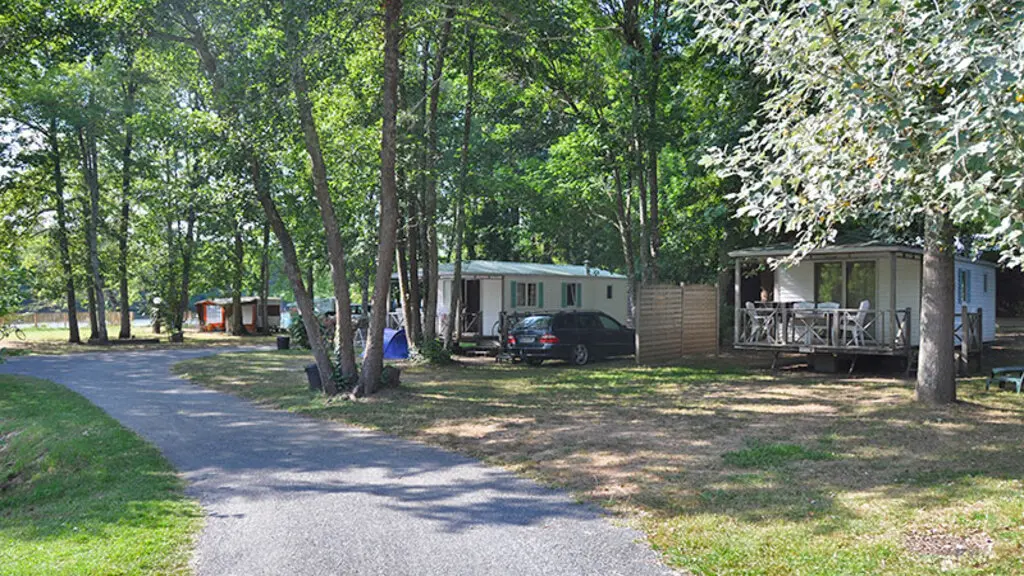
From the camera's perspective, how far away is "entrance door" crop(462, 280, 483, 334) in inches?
932

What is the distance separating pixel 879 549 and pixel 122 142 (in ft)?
103

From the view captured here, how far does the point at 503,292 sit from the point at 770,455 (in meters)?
15.9

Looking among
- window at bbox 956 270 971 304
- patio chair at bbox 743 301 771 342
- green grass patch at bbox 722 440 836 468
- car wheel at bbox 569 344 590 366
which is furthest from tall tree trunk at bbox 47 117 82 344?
window at bbox 956 270 971 304

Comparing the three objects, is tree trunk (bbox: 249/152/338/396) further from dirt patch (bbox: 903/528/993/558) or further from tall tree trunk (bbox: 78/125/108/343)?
tall tree trunk (bbox: 78/125/108/343)

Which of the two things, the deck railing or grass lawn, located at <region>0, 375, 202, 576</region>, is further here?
the deck railing

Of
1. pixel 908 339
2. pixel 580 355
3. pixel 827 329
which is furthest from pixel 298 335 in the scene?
pixel 908 339

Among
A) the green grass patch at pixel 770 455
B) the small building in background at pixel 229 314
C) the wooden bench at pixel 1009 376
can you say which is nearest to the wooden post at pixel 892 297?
the wooden bench at pixel 1009 376

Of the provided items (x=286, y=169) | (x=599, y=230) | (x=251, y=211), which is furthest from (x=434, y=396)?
(x=599, y=230)

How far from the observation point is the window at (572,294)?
2594 cm

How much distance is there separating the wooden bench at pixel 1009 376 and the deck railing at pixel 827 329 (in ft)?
6.47

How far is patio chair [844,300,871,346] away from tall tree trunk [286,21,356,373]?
32.0 ft

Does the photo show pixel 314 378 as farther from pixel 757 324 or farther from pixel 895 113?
pixel 895 113

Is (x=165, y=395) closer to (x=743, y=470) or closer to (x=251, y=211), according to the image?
(x=251, y=211)

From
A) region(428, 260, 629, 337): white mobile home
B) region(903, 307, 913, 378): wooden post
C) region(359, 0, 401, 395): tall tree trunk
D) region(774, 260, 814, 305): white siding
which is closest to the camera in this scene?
region(359, 0, 401, 395): tall tree trunk
